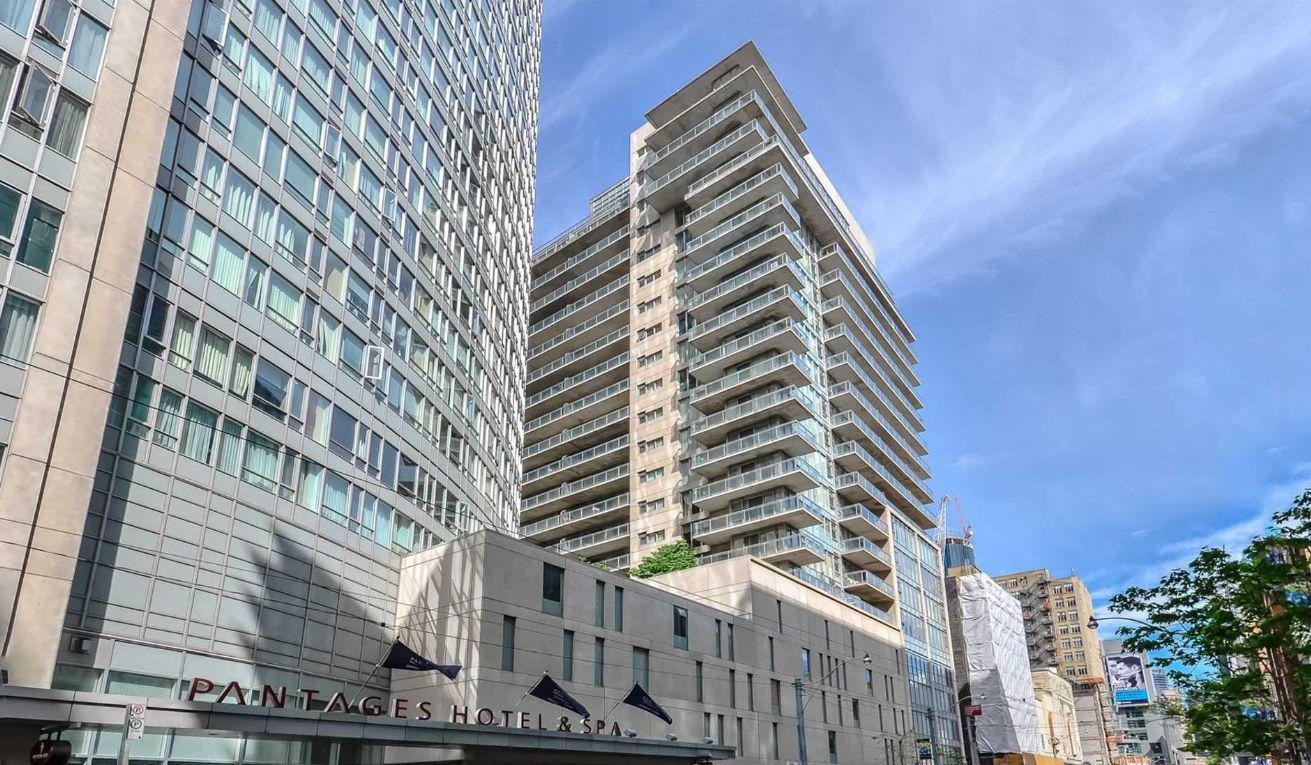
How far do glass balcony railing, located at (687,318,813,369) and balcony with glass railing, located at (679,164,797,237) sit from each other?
12056 mm

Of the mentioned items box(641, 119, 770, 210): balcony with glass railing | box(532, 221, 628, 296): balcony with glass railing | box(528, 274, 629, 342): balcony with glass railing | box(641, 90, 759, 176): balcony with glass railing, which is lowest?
box(528, 274, 629, 342): balcony with glass railing

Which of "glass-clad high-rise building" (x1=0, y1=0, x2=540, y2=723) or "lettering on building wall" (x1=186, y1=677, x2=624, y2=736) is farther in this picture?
"lettering on building wall" (x1=186, y1=677, x2=624, y2=736)

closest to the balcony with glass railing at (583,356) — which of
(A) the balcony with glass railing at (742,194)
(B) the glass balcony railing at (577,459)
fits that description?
(B) the glass balcony railing at (577,459)

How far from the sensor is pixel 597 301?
9675 centimetres

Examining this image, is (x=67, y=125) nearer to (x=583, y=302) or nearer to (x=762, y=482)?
(x=762, y=482)

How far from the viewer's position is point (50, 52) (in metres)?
27.5

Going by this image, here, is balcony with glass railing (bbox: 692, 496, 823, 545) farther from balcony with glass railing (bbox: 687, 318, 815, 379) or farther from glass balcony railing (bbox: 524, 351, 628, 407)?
glass balcony railing (bbox: 524, 351, 628, 407)

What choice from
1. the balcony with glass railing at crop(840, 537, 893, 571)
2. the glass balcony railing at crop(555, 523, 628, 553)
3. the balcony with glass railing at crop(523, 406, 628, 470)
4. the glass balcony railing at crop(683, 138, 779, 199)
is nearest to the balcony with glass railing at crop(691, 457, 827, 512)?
the balcony with glass railing at crop(840, 537, 893, 571)

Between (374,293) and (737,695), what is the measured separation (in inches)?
1185

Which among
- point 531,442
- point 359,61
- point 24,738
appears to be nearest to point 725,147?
point 531,442

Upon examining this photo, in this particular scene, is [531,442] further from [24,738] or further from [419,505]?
[24,738]

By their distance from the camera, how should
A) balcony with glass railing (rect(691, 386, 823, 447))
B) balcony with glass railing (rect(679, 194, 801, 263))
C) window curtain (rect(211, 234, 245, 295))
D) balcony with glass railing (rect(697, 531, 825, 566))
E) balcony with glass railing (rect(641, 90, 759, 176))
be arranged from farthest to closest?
balcony with glass railing (rect(641, 90, 759, 176)) → balcony with glass railing (rect(679, 194, 801, 263)) → balcony with glass railing (rect(691, 386, 823, 447)) → balcony with glass railing (rect(697, 531, 825, 566)) → window curtain (rect(211, 234, 245, 295))

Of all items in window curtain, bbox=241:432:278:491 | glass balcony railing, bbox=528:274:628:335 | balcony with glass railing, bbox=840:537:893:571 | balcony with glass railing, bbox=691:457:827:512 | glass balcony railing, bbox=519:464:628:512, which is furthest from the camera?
glass balcony railing, bbox=528:274:628:335

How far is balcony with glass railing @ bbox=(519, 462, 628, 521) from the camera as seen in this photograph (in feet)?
283
